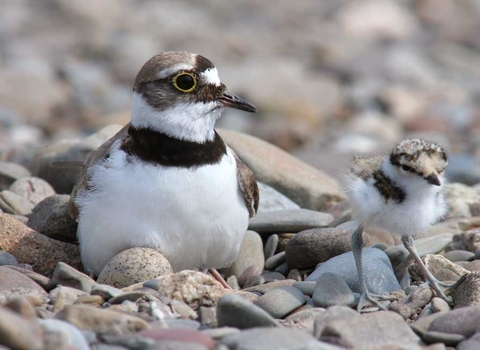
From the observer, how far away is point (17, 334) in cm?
343

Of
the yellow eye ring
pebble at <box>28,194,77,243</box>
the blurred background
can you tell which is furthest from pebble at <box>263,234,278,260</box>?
the blurred background

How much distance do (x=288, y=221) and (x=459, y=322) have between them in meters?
2.21

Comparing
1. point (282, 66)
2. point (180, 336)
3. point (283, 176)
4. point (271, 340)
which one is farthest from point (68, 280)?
point (282, 66)

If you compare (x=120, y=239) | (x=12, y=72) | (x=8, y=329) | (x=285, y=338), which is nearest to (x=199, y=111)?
(x=120, y=239)

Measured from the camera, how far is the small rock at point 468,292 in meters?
4.79

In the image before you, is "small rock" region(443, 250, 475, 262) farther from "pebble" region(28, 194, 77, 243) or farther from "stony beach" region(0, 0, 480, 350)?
"pebble" region(28, 194, 77, 243)

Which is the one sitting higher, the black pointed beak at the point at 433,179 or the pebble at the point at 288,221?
Result: the black pointed beak at the point at 433,179

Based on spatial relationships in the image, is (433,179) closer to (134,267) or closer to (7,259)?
(134,267)

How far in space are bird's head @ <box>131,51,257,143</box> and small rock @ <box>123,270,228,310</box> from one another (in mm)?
974

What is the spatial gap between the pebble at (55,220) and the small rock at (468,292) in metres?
2.82

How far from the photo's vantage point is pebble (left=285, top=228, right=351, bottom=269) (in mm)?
5848

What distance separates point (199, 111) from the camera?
17.6 feet

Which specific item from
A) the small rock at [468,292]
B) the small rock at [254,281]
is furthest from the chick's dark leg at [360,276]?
the small rock at [254,281]

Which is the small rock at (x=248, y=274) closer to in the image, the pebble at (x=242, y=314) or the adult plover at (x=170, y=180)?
the adult plover at (x=170, y=180)
